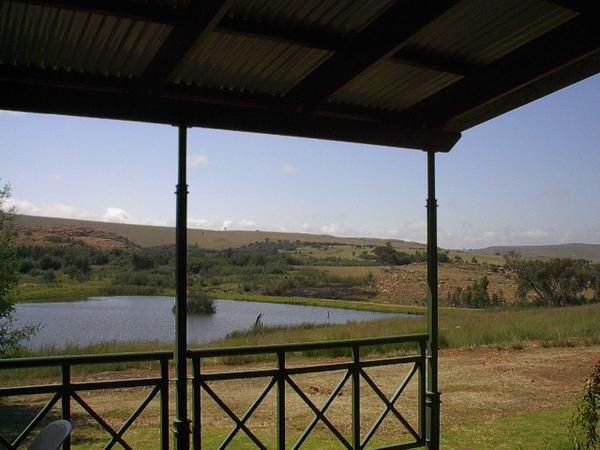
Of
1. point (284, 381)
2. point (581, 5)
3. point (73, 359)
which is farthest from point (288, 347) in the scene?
point (581, 5)

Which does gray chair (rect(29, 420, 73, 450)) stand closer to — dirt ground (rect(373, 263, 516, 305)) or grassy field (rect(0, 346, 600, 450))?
grassy field (rect(0, 346, 600, 450))

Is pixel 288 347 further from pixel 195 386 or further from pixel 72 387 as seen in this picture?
pixel 72 387

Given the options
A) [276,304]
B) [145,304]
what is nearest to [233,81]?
[145,304]

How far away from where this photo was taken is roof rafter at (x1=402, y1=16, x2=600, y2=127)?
282cm

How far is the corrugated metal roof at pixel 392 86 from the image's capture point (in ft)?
10.7

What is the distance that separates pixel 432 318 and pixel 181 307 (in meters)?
1.83

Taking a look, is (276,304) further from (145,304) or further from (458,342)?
(458,342)

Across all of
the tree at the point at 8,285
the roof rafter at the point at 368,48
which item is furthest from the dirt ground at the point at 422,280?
the roof rafter at the point at 368,48

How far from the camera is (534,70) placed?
10.2 ft

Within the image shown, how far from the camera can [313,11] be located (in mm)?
2584

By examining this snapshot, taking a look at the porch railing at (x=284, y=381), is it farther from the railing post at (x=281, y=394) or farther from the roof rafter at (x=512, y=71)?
the roof rafter at (x=512, y=71)

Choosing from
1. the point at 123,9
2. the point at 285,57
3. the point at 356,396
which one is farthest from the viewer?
the point at 356,396

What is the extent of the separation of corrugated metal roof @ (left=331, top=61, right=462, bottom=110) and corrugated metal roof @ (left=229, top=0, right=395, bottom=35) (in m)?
0.44

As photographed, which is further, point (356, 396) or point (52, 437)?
point (356, 396)
